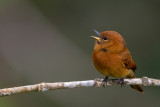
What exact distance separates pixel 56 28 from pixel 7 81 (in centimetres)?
256

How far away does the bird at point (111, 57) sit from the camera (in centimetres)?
634

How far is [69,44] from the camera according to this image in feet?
36.8

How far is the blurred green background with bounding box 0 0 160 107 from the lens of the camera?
10180mm

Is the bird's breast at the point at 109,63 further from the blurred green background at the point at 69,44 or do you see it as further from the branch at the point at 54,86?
Answer: the blurred green background at the point at 69,44

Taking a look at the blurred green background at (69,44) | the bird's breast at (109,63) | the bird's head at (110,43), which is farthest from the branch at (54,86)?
the blurred green background at (69,44)

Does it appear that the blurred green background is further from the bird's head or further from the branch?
the branch

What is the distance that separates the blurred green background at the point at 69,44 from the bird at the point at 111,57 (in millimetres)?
3444

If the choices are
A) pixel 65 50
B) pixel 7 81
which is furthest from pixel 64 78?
pixel 7 81

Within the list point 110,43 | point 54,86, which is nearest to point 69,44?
point 110,43

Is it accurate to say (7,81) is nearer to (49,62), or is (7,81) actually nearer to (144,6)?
(49,62)

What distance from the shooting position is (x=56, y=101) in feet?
32.0

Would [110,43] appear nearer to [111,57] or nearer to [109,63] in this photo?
[111,57]

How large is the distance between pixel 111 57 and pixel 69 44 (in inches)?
193

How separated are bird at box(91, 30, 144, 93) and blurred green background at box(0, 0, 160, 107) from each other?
11.3 ft
